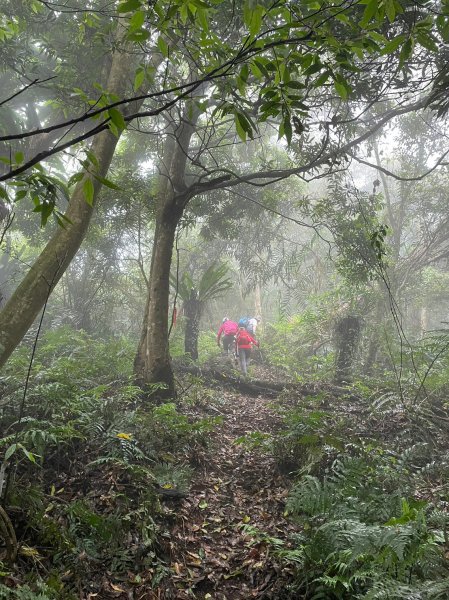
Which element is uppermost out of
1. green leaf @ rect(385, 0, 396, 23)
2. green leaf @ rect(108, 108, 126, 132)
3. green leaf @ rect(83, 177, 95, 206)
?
green leaf @ rect(385, 0, 396, 23)

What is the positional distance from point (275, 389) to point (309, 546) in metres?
5.64

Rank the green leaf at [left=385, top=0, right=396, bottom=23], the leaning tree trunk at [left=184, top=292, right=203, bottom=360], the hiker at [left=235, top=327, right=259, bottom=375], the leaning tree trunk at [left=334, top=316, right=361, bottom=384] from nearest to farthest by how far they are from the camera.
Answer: the green leaf at [left=385, top=0, right=396, bottom=23] < the leaning tree trunk at [left=334, top=316, right=361, bottom=384] < the hiker at [left=235, top=327, right=259, bottom=375] < the leaning tree trunk at [left=184, top=292, right=203, bottom=360]

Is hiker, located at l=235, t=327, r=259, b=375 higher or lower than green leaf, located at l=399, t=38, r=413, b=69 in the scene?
lower

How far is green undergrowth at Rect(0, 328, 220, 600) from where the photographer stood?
8.46 feet

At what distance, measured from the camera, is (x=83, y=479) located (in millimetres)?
3590

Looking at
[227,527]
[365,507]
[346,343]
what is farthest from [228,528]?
[346,343]

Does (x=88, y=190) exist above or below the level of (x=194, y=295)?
below

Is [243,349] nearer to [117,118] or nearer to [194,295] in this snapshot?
[194,295]

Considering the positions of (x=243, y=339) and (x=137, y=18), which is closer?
(x=137, y=18)

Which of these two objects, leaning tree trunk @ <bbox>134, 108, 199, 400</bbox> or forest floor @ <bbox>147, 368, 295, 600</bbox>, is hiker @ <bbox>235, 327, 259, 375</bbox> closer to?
leaning tree trunk @ <bbox>134, 108, 199, 400</bbox>

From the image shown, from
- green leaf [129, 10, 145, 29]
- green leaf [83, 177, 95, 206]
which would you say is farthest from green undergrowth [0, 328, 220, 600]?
green leaf [129, 10, 145, 29]

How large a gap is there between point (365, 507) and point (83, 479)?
239 centimetres

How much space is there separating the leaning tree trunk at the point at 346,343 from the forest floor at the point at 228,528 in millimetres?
4665

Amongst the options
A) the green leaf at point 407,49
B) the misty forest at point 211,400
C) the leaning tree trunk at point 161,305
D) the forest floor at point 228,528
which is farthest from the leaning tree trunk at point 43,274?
the green leaf at point 407,49
